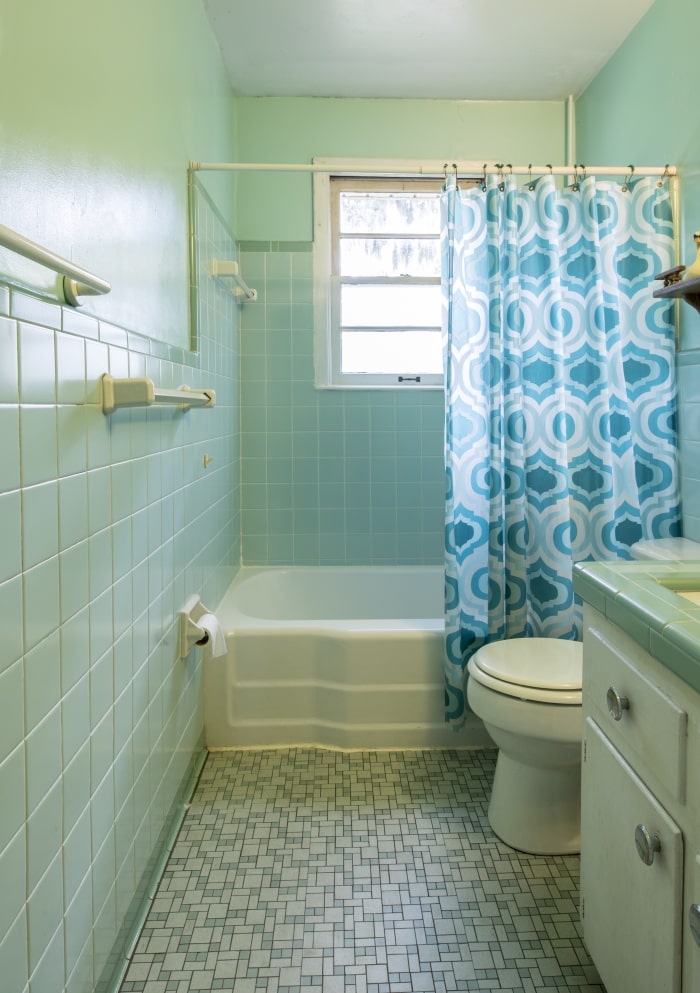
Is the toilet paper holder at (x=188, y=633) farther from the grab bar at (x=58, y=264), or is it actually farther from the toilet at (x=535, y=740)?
the grab bar at (x=58, y=264)

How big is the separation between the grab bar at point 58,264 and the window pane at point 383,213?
226cm

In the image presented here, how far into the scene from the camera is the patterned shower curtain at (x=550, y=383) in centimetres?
231

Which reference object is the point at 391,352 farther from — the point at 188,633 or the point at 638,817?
the point at 638,817

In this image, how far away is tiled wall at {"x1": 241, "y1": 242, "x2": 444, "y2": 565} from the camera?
323cm

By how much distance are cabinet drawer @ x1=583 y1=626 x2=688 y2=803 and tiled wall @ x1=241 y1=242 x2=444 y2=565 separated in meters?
1.91

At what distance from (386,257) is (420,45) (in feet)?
2.68

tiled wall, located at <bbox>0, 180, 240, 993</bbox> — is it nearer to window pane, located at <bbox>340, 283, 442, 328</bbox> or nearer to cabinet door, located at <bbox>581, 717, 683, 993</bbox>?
cabinet door, located at <bbox>581, 717, 683, 993</bbox>

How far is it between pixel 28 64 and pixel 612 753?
4.61 feet

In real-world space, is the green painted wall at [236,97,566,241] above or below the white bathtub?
above

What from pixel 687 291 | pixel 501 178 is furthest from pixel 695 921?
pixel 501 178

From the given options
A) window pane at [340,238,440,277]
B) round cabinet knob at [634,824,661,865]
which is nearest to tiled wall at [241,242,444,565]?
window pane at [340,238,440,277]

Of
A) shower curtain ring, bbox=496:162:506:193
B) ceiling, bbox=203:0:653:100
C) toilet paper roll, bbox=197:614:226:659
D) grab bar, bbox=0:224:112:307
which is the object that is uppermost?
ceiling, bbox=203:0:653:100

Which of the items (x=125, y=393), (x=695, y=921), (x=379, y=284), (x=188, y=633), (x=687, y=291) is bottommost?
(x=695, y=921)

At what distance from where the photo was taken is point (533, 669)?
1949 millimetres
